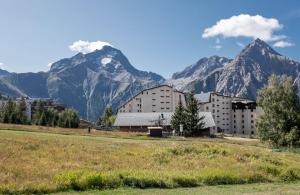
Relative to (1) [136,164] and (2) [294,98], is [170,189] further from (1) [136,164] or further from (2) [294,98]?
(2) [294,98]

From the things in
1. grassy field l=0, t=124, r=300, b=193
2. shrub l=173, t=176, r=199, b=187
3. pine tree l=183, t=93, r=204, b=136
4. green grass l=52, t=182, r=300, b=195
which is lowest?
green grass l=52, t=182, r=300, b=195

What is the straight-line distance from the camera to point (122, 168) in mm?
31266

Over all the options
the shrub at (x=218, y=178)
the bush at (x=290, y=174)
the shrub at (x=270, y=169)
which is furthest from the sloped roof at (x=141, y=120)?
the shrub at (x=218, y=178)

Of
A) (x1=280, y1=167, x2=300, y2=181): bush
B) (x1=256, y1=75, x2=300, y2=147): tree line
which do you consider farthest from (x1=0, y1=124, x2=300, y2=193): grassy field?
(x1=256, y1=75, x2=300, y2=147): tree line

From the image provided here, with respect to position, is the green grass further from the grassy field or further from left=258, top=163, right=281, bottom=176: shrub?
left=258, top=163, right=281, bottom=176: shrub

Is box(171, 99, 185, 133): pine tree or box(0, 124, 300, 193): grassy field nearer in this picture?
box(0, 124, 300, 193): grassy field

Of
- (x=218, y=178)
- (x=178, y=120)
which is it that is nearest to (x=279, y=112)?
(x=178, y=120)

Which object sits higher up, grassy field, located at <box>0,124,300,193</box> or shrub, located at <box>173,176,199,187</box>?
grassy field, located at <box>0,124,300,193</box>

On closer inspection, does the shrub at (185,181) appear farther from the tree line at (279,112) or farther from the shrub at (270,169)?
the tree line at (279,112)

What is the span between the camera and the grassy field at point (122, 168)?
24.8 meters

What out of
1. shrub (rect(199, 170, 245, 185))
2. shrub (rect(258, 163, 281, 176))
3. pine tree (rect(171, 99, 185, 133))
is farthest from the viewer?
pine tree (rect(171, 99, 185, 133))

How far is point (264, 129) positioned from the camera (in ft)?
293

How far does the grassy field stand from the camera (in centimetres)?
2484

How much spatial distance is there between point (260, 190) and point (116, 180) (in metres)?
8.76
